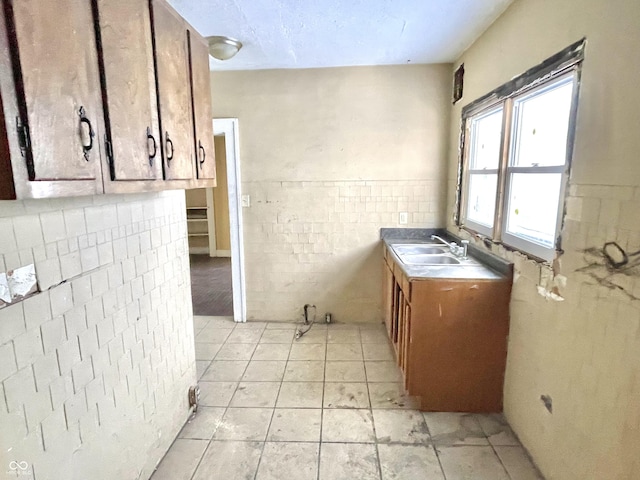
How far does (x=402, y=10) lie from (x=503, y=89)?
31.4 inches

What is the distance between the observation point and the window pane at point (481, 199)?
2.60 metres

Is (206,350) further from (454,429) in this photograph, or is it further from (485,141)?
(485,141)

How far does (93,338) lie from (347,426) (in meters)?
1.51

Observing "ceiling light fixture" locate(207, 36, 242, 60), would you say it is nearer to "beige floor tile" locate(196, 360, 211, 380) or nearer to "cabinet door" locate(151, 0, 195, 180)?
"cabinet door" locate(151, 0, 195, 180)

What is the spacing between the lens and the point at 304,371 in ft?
9.00

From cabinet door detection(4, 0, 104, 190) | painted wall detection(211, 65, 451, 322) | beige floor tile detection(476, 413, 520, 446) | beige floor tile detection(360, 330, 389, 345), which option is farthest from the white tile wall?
cabinet door detection(4, 0, 104, 190)

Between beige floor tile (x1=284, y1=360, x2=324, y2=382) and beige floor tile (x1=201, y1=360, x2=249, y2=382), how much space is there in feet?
1.22

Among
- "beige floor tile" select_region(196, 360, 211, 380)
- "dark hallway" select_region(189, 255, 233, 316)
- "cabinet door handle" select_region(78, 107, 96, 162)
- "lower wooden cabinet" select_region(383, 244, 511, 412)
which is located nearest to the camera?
"cabinet door handle" select_region(78, 107, 96, 162)

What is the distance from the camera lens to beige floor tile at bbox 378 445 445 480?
1.77 meters

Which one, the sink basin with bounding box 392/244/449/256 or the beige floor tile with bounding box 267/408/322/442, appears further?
the sink basin with bounding box 392/244/449/256

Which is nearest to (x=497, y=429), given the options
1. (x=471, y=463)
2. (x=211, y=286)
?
(x=471, y=463)

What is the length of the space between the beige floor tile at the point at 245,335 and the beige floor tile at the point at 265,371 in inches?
16.2

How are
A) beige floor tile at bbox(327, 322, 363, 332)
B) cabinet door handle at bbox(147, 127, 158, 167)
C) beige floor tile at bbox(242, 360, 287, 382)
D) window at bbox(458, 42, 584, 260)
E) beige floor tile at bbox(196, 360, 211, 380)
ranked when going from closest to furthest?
cabinet door handle at bbox(147, 127, 158, 167)
window at bbox(458, 42, 584, 260)
beige floor tile at bbox(242, 360, 287, 382)
beige floor tile at bbox(196, 360, 211, 380)
beige floor tile at bbox(327, 322, 363, 332)

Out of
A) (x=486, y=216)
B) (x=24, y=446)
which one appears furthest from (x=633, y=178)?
(x=24, y=446)
